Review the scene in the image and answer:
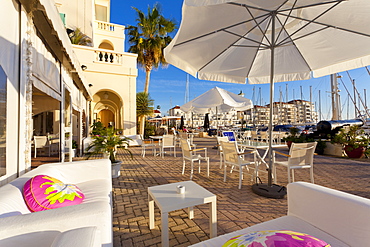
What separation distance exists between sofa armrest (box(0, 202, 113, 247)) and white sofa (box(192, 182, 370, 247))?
654 millimetres

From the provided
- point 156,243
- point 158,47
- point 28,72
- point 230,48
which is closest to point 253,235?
point 156,243

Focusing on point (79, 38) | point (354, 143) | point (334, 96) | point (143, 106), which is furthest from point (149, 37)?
point (334, 96)

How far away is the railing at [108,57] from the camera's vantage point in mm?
10219

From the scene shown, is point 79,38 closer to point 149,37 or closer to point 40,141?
point 149,37

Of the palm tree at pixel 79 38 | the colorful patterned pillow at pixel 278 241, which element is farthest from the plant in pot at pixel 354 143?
the palm tree at pixel 79 38

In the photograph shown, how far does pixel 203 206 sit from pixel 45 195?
206cm

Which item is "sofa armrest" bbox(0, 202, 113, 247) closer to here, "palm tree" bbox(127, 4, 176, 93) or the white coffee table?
the white coffee table

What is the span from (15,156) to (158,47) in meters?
13.0

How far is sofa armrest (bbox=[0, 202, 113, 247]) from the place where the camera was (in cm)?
104

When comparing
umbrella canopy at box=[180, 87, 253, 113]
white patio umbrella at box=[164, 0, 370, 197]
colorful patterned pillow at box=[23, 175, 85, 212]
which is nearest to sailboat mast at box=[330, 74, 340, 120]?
umbrella canopy at box=[180, 87, 253, 113]

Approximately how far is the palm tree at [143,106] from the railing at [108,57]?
133 inches

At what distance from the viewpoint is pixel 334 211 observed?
147 cm

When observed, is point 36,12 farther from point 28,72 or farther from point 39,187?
point 39,187

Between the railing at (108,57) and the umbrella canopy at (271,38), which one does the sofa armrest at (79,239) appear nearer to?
the umbrella canopy at (271,38)
